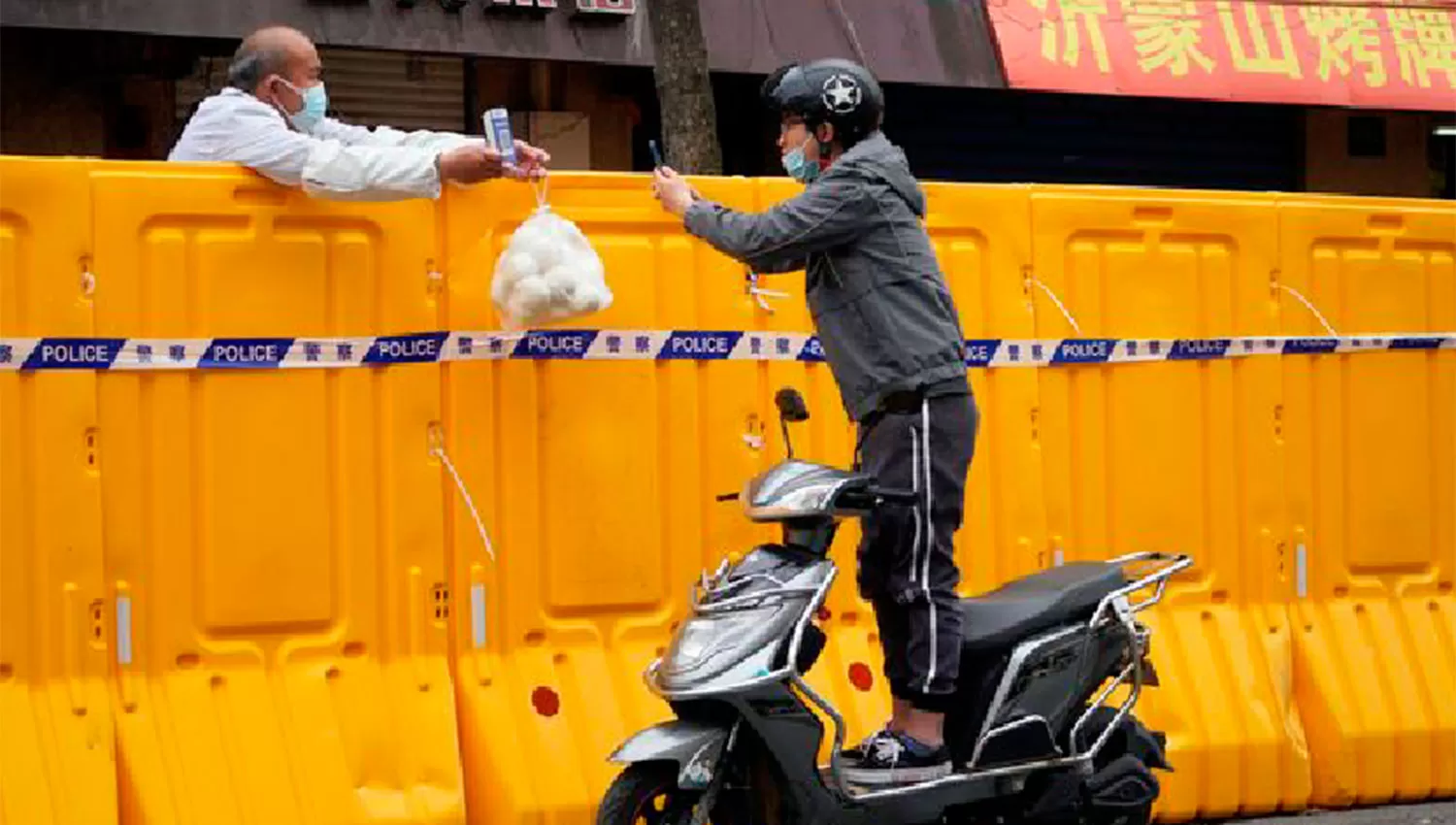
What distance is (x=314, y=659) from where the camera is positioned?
22.7 ft

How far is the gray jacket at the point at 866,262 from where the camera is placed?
21.0 feet

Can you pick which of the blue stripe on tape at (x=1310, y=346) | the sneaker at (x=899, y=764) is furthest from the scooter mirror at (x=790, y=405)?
the blue stripe on tape at (x=1310, y=346)

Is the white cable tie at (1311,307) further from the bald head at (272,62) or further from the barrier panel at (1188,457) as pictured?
the bald head at (272,62)

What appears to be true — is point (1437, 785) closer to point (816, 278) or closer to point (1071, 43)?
point (816, 278)

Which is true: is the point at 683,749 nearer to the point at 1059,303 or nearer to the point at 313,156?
the point at 313,156

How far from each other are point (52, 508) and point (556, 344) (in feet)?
5.06

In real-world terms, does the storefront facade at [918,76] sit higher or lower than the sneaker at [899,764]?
higher

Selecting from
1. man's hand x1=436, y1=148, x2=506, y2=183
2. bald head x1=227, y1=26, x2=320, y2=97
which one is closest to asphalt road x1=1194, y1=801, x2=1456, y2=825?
man's hand x1=436, y1=148, x2=506, y2=183

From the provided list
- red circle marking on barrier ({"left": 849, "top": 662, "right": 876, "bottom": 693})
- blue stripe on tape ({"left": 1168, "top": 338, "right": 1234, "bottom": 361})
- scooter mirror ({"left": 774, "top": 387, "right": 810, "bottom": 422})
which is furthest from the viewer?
blue stripe on tape ({"left": 1168, "top": 338, "right": 1234, "bottom": 361})

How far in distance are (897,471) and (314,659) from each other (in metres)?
1.78

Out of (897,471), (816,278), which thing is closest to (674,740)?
(897,471)

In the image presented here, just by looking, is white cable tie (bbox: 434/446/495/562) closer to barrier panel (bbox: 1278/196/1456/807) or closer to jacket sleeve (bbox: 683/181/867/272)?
jacket sleeve (bbox: 683/181/867/272)

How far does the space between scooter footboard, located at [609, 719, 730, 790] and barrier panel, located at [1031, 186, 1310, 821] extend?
8.01 ft

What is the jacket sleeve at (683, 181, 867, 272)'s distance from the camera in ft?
20.9
